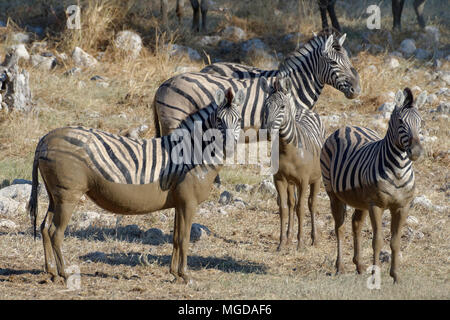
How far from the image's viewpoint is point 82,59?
1440 cm

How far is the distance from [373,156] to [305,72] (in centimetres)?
345

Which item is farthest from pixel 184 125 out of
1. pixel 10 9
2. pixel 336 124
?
pixel 10 9

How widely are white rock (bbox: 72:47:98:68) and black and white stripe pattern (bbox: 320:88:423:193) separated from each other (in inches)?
321

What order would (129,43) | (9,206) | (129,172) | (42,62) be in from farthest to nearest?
(129,43), (42,62), (9,206), (129,172)

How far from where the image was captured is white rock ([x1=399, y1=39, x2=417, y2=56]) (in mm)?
15977

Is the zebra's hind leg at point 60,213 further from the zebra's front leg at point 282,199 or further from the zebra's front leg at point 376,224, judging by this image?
the zebra's front leg at point 282,199

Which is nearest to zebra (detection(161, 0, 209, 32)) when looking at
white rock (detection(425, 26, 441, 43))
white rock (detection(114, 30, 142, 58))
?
white rock (detection(114, 30, 142, 58))

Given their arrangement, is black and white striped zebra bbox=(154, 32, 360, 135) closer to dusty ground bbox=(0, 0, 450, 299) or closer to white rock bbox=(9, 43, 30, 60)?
dusty ground bbox=(0, 0, 450, 299)

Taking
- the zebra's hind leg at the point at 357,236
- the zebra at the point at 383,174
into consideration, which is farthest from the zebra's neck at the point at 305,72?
the zebra's hind leg at the point at 357,236

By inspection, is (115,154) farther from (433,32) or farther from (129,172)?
(433,32)

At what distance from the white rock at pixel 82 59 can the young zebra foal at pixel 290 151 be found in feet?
23.0

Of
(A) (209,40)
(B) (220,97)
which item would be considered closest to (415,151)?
(B) (220,97)

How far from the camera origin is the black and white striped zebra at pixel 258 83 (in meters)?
8.90

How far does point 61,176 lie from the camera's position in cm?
591
